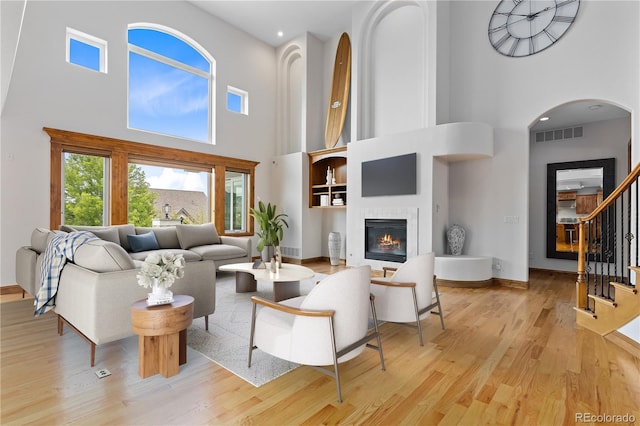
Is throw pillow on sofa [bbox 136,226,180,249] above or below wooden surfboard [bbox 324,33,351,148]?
below

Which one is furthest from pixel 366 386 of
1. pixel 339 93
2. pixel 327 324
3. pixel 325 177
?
pixel 339 93

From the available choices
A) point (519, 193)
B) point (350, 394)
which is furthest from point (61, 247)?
point (519, 193)

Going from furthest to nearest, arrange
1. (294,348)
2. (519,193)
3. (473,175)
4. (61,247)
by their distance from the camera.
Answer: (473,175) → (519,193) → (61,247) → (294,348)

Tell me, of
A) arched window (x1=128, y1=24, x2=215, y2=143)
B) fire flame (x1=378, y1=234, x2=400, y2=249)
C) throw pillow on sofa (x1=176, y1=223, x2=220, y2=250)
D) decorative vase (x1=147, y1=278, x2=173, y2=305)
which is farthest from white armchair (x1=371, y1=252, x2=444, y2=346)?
arched window (x1=128, y1=24, x2=215, y2=143)

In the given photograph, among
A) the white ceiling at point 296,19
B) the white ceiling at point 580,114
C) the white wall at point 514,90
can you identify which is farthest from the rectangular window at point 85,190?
the white ceiling at point 580,114

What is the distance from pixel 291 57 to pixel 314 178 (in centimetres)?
326

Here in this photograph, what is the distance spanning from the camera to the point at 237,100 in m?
7.82

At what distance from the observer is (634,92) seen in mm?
4340

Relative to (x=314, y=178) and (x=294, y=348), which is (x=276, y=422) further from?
(x=314, y=178)

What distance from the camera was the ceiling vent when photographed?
6344 millimetres

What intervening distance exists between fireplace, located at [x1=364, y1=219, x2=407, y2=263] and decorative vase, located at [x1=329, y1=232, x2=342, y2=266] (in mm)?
1030

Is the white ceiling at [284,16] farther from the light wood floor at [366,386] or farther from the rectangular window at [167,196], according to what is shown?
the light wood floor at [366,386]

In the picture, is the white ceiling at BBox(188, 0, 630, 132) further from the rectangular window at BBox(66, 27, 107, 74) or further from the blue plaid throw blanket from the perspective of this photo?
the blue plaid throw blanket

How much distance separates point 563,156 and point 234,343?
7066 millimetres
